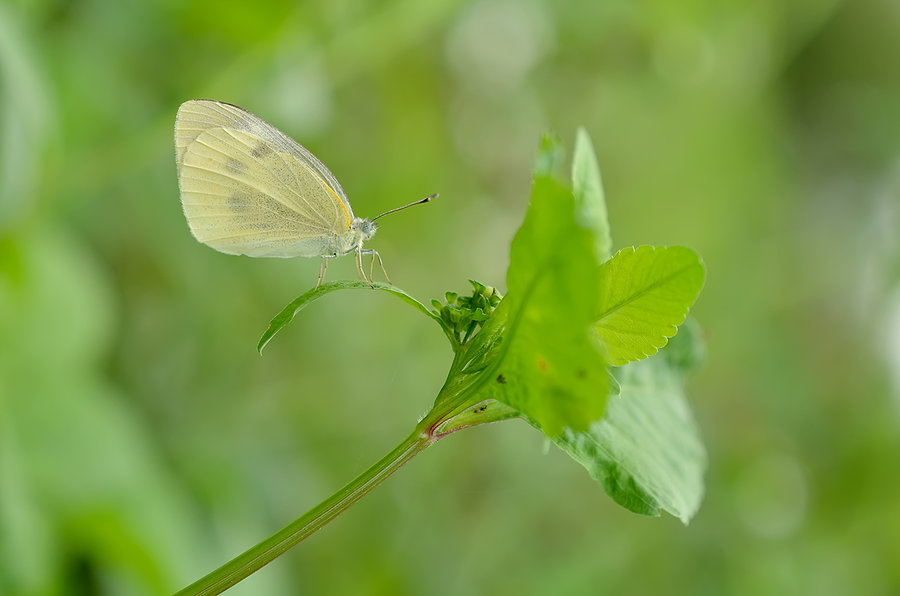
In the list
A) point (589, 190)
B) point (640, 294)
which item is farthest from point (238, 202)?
point (640, 294)

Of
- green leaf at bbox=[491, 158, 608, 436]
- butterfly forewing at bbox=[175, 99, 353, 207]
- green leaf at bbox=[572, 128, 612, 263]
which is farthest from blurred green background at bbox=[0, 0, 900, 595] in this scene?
green leaf at bbox=[491, 158, 608, 436]

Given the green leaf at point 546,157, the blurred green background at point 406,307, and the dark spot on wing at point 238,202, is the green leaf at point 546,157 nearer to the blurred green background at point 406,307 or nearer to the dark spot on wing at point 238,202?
the dark spot on wing at point 238,202

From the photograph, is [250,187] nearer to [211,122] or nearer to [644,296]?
[211,122]

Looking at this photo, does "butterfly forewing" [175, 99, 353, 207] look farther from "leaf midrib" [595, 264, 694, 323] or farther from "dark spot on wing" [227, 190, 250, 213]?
"leaf midrib" [595, 264, 694, 323]

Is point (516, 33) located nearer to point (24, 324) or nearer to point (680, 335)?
point (24, 324)

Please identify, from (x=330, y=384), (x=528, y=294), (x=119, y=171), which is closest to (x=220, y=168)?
(x=119, y=171)

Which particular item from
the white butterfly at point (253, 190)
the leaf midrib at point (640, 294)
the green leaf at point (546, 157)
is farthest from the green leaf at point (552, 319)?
the white butterfly at point (253, 190)
